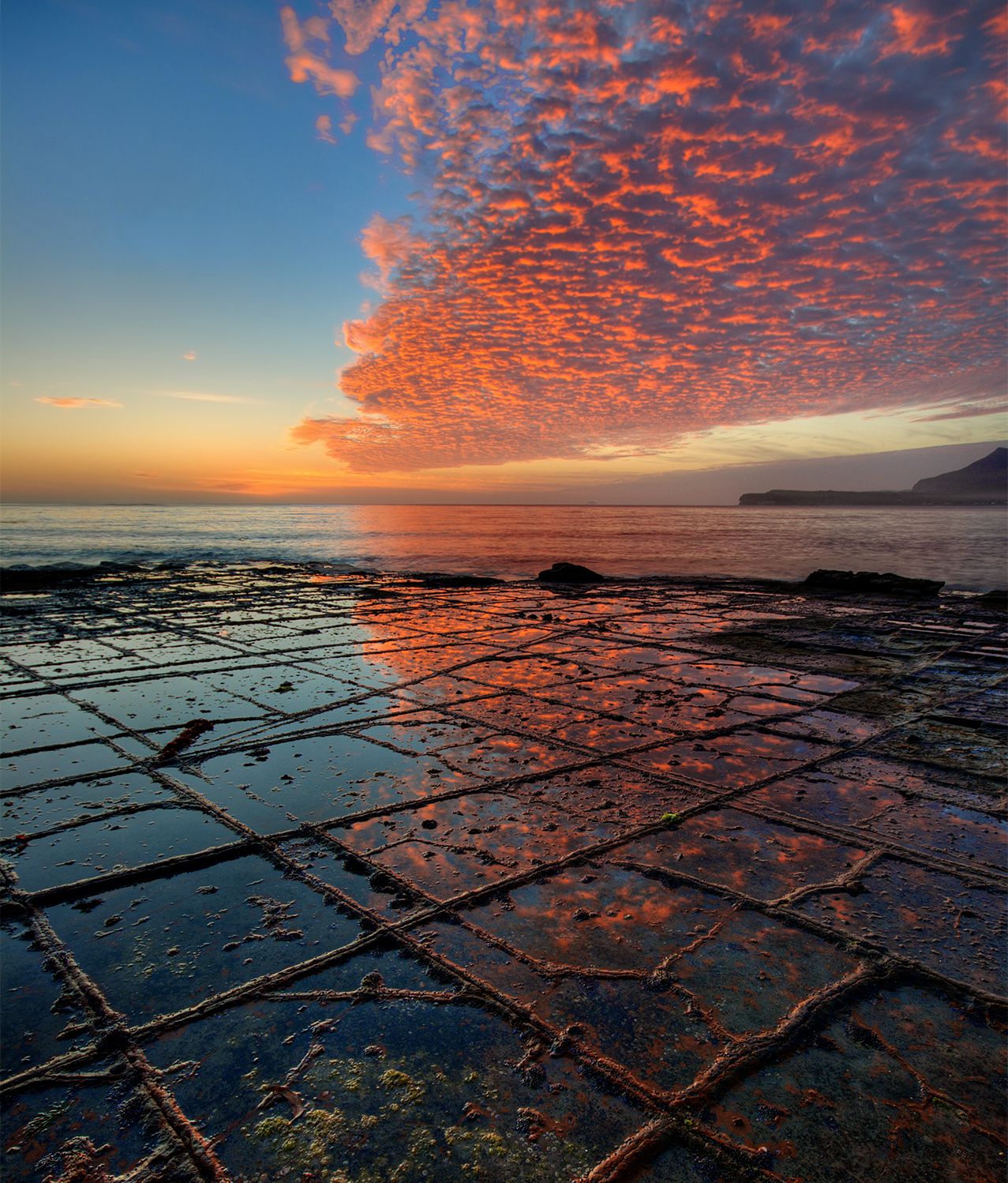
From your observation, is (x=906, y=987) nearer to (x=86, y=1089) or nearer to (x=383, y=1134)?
(x=383, y=1134)

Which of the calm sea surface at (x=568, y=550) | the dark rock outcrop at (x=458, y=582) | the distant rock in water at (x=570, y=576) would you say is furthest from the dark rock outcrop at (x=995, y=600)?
the dark rock outcrop at (x=458, y=582)

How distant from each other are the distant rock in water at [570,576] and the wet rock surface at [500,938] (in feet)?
35.0

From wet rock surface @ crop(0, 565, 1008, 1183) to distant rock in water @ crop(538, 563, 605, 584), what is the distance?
10678 mm

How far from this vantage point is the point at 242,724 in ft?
15.0

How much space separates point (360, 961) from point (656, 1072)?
102cm

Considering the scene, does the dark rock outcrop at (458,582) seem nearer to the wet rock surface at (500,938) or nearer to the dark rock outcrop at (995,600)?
the wet rock surface at (500,938)

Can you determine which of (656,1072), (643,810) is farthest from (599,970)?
(643,810)

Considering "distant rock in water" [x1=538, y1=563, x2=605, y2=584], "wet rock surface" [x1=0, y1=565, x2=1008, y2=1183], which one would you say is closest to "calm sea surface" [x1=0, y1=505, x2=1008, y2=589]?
"distant rock in water" [x1=538, y1=563, x2=605, y2=584]

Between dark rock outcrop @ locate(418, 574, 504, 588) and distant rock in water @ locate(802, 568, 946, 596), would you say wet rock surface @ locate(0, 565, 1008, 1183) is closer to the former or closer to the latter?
dark rock outcrop @ locate(418, 574, 504, 588)

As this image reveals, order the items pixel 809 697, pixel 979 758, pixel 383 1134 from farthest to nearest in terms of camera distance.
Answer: pixel 809 697
pixel 979 758
pixel 383 1134

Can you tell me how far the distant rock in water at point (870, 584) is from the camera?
13672mm

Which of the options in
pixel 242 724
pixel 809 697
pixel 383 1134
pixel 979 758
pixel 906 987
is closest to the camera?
pixel 383 1134

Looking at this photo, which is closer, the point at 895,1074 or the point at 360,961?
the point at 895,1074

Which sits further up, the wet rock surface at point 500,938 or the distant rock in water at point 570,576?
the wet rock surface at point 500,938
